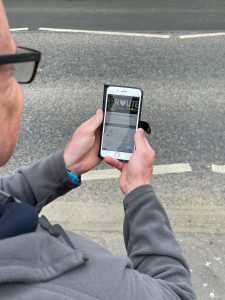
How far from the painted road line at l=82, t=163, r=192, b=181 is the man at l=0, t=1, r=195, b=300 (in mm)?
2498

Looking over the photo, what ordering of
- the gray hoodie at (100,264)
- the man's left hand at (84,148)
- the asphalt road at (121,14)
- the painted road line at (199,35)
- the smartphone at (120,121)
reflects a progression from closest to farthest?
the gray hoodie at (100,264) → the man's left hand at (84,148) → the smartphone at (120,121) → the painted road line at (199,35) → the asphalt road at (121,14)

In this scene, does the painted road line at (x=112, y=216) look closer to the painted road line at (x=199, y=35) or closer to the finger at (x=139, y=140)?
the finger at (x=139, y=140)

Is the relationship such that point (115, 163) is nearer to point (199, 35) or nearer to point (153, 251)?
point (153, 251)

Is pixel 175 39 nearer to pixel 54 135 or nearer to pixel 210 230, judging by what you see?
pixel 54 135

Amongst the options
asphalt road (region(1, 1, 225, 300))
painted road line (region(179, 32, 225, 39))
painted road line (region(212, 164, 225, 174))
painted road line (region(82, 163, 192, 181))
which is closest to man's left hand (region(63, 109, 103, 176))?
asphalt road (region(1, 1, 225, 300))

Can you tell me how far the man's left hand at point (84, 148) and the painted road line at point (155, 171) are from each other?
2.13 meters

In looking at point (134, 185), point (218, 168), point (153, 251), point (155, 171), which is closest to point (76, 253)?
point (153, 251)

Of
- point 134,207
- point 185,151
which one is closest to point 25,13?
point 185,151

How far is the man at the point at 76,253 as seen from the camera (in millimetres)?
950

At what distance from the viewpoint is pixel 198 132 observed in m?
4.87

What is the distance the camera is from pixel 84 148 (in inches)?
76.7

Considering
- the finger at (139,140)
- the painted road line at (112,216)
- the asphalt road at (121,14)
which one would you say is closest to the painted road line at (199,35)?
the asphalt road at (121,14)

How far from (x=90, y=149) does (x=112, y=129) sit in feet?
0.49

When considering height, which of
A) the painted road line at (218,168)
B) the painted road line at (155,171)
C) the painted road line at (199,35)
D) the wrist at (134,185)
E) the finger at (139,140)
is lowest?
the painted road line at (218,168)
